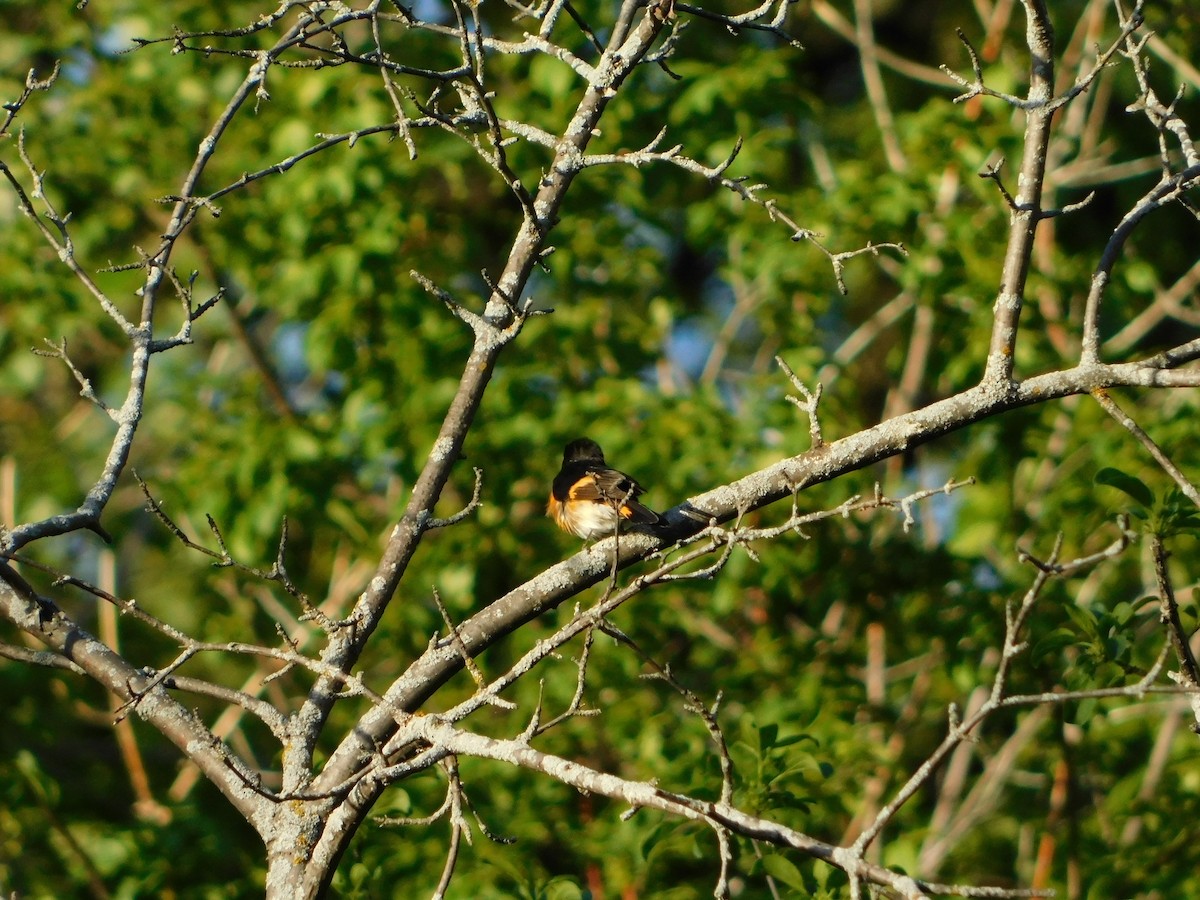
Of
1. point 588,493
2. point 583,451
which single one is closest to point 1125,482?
point 588,493

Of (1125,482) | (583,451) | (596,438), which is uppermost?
(596,438)

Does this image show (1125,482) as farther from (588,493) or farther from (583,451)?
(583,451)

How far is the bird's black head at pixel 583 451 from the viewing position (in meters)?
5.50

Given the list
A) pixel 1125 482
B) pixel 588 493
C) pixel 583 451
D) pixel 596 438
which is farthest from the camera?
pixel 596 438

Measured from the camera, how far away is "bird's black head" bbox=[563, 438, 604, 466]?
550 cm

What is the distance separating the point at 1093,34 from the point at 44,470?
683 centimetres

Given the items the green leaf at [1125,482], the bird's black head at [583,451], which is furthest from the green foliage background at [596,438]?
the green leaf at [1125,482]

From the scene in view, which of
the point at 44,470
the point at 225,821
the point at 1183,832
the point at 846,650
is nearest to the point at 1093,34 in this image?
the point at 846,650

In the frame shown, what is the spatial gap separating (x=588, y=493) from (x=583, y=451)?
0.83m

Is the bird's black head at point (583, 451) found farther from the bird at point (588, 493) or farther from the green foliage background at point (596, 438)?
the green foliage background at point (596, 438)

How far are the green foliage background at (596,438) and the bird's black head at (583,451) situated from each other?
0.53 m

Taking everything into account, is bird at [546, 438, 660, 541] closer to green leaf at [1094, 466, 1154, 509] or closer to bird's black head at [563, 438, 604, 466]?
bird's black head at [563, 438, 604, 466]

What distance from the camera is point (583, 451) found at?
553 cm

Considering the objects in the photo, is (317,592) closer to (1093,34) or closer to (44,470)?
(44,470)
